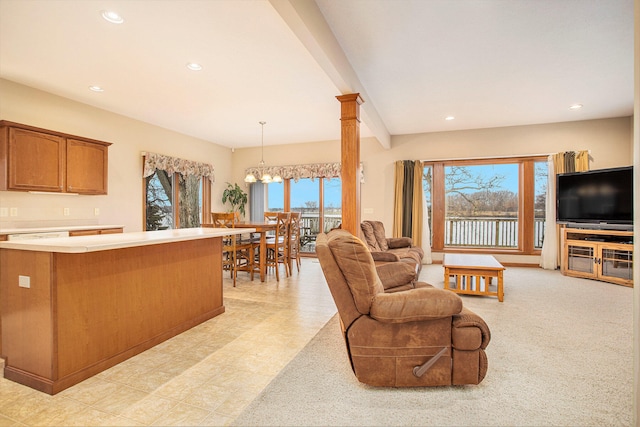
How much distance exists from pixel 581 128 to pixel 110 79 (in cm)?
734

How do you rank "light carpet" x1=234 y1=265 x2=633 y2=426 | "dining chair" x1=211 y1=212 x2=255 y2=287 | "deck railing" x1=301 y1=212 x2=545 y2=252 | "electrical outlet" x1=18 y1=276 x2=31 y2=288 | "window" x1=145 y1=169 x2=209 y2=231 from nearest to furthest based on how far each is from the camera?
"light carpet" x1=234 y1=265 x2=633 y2=426 < "electrical outlet" x1=18 y1=276 x2=31 y2=288 < "dining chair" x1=211 y1=212 x2=255 y2=287 < "window" x1=145 y1=169 x2=209 y2=231 < "deck railing" x1=301 y1=212 x2=545 y2=252

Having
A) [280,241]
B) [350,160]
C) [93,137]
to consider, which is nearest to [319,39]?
[350,160]

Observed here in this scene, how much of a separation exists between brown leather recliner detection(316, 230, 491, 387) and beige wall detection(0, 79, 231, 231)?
427 cm

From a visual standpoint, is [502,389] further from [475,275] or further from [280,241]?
[280,241]

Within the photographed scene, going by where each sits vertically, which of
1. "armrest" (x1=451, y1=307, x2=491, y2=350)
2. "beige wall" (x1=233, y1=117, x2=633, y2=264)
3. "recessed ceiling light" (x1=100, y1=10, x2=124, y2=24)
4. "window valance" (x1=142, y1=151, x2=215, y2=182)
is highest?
"recessed ceiling light" (x1=100, y1=10, x2=124, y2=24)

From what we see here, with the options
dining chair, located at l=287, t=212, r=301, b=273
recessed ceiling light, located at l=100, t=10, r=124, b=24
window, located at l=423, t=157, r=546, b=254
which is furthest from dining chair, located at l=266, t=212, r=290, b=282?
window, located at l=423, t=157, r=546, b=254

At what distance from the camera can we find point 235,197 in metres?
7.44

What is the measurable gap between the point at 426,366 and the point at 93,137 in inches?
211

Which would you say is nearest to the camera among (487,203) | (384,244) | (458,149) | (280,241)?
(384,244)

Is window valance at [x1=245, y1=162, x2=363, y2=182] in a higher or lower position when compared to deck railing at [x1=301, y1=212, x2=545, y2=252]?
higher

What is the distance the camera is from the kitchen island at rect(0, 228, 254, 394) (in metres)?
1.93

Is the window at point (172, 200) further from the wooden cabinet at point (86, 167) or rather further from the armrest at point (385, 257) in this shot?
the armrest at point (385, 257)

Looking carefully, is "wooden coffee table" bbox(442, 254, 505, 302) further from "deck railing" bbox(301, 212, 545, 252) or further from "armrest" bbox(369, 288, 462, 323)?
"deck railing" bbox(301, 212, 545, 252)

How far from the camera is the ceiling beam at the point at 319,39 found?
213 centimetres
